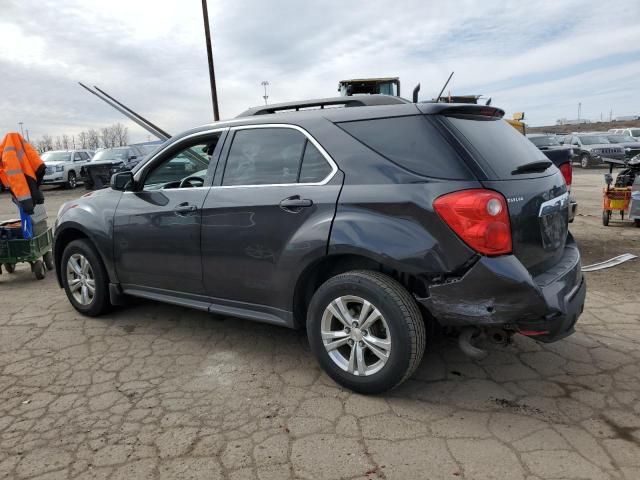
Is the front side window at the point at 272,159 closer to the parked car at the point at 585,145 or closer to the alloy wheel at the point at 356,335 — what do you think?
the alloy wheel at the point at 356,335

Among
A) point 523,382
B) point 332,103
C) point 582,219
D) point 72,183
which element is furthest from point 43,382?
point 72,183

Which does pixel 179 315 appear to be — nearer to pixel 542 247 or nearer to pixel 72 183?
pixel 542 247

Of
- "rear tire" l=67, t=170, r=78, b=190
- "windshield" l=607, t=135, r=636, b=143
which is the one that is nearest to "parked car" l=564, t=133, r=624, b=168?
"windshield" l=607, t=135, r=636, b=143

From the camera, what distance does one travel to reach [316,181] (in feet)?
10.2

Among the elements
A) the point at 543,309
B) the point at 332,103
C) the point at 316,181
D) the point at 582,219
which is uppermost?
the point at 332,103

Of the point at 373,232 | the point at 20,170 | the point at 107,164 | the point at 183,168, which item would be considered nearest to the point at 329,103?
the point at 373,232

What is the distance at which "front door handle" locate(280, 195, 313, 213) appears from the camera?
307cm

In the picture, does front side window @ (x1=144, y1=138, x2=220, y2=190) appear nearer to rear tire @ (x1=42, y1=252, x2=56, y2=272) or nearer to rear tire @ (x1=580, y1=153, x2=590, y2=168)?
rear tire @ (x1=42, y1=252, x2=56, y2=272)

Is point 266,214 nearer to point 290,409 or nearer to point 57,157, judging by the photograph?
point 290,409

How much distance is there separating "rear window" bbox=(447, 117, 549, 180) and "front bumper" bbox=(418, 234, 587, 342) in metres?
0.52

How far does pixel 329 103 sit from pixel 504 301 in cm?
178

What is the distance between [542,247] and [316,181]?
140cm

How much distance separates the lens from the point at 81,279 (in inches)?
179

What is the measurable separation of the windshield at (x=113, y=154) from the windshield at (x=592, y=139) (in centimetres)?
2311
